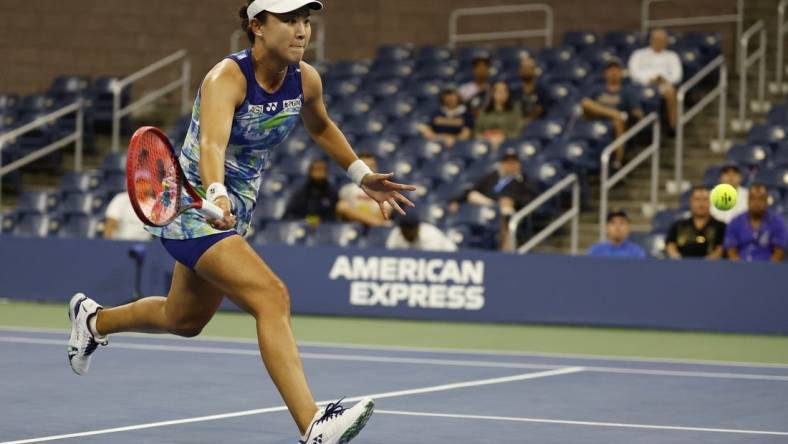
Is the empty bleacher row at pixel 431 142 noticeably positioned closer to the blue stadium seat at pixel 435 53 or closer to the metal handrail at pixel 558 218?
the blue stadium seat at pixel 435 53

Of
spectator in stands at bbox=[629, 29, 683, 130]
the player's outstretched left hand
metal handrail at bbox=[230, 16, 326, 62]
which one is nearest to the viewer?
the player's outstretched left hand

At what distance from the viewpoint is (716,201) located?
11.4 m

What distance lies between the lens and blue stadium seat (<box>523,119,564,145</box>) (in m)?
17.7

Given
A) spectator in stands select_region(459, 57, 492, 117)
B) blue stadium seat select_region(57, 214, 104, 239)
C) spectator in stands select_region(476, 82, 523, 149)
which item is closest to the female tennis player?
blue stadium seat select_region(57, 214, 104, 239)

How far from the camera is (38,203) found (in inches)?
744

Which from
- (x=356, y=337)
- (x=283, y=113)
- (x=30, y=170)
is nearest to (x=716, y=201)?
(x=356, y=337)

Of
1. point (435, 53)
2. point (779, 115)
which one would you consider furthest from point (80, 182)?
point (779, 115)

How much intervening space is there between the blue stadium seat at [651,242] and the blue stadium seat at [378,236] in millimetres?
2652

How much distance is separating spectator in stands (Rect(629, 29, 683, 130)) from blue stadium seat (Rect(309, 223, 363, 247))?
13.8ft

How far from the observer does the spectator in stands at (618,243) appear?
14648 mm

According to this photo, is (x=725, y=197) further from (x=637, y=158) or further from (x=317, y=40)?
(x=317, y=40)

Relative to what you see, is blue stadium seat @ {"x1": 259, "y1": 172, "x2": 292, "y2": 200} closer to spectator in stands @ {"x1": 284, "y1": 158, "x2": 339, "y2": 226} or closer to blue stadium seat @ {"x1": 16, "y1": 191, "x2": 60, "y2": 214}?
spectator in stands @ {"x1": 284, "y1": 158, "x2": 339, "y2": 226}

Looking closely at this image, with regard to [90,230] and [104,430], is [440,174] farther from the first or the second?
[104,430]

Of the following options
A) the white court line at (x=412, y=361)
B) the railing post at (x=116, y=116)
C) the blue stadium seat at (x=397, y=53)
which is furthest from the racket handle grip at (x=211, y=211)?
the blue stadium seat at (x=397, y=53)
